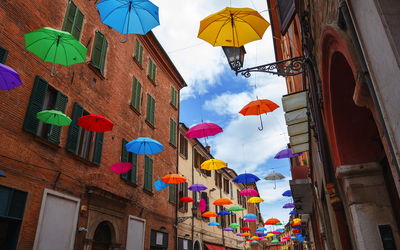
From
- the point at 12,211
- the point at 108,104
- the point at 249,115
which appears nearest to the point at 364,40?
the point at 249,115

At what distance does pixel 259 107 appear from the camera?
32.7 feet

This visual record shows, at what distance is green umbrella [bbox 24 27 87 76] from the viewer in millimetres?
6973

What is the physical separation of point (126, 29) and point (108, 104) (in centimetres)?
607

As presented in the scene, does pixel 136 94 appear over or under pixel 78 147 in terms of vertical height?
over

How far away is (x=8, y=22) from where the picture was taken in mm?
8188

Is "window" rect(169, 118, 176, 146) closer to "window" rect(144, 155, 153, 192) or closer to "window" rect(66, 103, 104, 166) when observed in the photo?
"window" rect(144, 155, 153, 192)

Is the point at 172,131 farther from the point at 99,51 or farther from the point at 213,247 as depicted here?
the point at 213,247

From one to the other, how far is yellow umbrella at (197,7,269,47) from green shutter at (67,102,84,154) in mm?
5769

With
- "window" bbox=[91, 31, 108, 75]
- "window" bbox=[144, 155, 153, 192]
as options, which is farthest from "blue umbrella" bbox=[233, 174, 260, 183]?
"window" bbox=[91, 31, 108, 75]

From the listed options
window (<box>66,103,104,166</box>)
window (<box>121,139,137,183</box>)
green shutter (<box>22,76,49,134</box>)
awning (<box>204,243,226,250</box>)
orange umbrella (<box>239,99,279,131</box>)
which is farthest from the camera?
awning (<box>204,243,226,250</box>)

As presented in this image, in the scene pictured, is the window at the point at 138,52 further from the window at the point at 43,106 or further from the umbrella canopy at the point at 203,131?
the umbrella canopy at the point at 203,131

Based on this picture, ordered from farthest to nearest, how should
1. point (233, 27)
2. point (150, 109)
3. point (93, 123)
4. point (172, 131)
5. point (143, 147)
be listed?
point (172, 131)
point (150, 109)
point (143, 147)
point (93, 123)
point (233, 27)

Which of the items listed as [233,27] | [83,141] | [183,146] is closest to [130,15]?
[233,27]

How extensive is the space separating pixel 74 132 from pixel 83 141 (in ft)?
2.42
